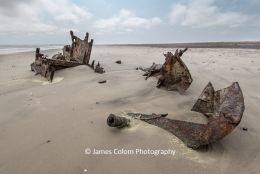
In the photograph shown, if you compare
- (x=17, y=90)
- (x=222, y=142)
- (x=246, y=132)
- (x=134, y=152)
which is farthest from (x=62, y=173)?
(x=17, y=90)

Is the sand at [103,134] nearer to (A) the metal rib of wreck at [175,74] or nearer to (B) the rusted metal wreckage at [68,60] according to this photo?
(A) the metal rib of wreck at [175,74]

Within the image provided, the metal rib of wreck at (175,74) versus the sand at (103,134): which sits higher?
the metal rib of wreck at (175,74)

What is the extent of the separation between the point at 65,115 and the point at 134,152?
1.67 meters

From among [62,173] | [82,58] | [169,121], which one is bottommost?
[62,173]

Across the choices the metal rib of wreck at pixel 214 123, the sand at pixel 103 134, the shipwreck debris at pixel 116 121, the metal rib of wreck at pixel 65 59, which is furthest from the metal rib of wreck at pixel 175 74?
the metal rib of wreck at pixel 65 59

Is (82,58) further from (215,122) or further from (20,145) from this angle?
(215,122)

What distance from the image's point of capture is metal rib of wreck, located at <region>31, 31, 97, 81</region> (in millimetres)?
7969

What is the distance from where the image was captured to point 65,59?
32.7 feet

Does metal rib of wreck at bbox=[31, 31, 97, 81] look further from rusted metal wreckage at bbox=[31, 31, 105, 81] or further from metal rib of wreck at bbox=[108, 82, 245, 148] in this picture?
metal rib of wreck at bbox=[108, 82, 245, 148]

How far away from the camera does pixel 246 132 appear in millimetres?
3711

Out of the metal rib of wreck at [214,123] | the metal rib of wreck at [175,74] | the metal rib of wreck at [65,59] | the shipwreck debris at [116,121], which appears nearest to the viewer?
the metal rib of wreck at [214,123]

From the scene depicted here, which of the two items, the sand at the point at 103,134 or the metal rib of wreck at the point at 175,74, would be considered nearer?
the sand at the point at 103,134

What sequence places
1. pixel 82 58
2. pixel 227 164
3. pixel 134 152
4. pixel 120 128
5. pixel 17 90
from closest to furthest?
pixel 227 164 < pixel 134 152 < pixel 120 128 < pixel 17 90 < pixel 82 58

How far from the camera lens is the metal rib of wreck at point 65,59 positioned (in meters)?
7.97
